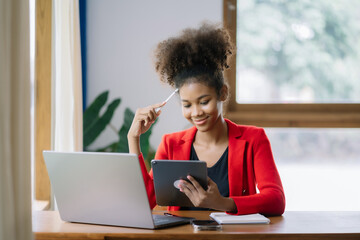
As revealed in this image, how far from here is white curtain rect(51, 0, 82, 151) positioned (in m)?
2.55

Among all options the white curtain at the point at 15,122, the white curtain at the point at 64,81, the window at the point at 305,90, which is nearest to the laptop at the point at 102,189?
the white curtain at the point at 15,122

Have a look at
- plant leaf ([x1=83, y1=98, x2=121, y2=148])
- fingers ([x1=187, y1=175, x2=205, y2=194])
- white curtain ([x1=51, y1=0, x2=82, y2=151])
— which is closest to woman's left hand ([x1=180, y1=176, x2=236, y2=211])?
fingers ([x1=187, y1=175, x2=205, y2=194])

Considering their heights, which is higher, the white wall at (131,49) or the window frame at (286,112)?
the white wall at (131,49)

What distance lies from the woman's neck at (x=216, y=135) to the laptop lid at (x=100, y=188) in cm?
66

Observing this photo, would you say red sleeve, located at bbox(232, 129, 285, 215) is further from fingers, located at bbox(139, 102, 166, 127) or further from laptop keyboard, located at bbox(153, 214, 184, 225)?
fingers, located at bbox(139, 102, 166, 127)

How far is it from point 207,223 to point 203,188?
0.11 meters

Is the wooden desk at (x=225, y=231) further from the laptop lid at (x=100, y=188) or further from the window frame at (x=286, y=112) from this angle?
the window frame at (x=286, y=112)

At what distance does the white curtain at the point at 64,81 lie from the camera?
2.55m

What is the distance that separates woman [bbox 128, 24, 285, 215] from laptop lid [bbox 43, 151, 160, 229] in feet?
1.36

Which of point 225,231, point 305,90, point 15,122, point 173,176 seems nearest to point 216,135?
point 173,176

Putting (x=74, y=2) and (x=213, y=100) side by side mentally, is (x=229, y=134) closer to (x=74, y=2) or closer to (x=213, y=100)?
(x=213, y=100)

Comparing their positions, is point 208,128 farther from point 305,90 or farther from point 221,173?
point 305,90

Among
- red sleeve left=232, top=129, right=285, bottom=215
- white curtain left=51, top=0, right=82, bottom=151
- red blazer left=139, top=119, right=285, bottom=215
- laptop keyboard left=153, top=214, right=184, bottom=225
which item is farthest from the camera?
white curtain left=51, top=0, right=82, bottom=151

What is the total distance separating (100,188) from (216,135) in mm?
711
